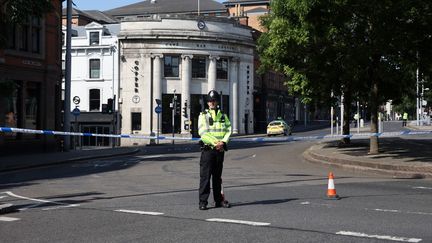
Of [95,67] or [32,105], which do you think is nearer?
[32,105]

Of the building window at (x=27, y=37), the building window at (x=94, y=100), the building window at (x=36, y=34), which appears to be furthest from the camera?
the building window at (x=94, y=100)

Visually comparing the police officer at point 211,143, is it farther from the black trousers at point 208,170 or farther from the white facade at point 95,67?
the white facade at point 95,67

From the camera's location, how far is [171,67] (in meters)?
57.0

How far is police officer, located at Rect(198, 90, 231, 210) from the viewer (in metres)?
9.34

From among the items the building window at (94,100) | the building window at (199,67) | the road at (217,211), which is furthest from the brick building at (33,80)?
the building window at (199,67)

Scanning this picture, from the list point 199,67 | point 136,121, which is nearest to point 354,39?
point 136,121

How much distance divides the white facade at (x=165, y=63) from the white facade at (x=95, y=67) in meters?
1.32

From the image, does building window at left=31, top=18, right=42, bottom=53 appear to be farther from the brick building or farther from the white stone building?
the white stone building

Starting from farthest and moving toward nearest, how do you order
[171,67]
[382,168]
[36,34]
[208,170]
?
[171,67], [36,34], [382,168], [208,170]

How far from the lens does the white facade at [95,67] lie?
56.8 metres

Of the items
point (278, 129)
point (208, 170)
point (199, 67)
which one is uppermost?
point (199, 67)

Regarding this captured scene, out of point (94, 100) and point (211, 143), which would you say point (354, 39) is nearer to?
point (211, 143)

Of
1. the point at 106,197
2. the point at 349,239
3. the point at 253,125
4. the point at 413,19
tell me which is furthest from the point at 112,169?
the point at 253,125

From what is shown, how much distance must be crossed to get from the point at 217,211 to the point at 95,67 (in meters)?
50.4
